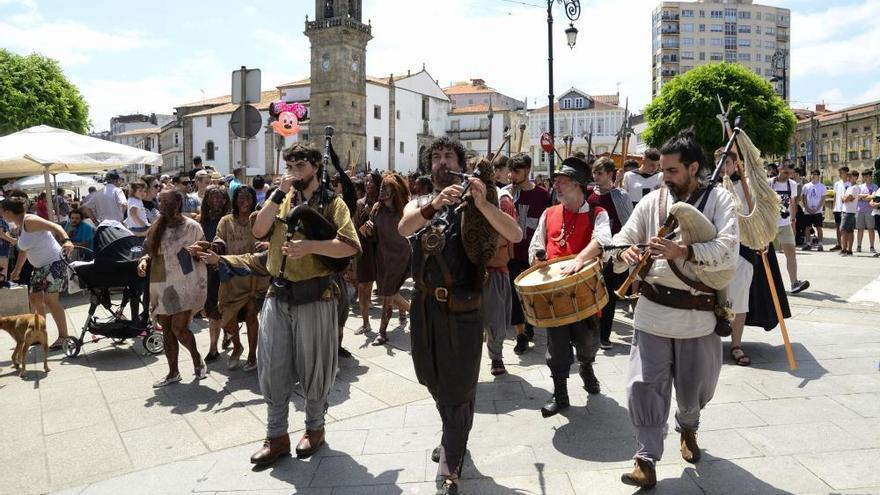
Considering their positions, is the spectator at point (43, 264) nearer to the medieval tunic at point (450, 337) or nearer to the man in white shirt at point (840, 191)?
the medieval tunic at point (450, 337)

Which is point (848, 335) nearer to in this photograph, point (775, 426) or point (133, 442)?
point (775, 426)

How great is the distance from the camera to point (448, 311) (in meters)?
3.65

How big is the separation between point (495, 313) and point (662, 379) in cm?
233

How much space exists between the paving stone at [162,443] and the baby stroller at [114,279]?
2229 mm

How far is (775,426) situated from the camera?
4414 mm

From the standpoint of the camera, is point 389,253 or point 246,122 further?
point 246,122

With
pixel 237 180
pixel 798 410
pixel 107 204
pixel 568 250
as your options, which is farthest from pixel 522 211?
pixel 107 204

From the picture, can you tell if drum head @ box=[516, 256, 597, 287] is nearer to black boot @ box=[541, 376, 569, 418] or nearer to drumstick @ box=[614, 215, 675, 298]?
drumstick @ box=[614, 215, 675, 298]

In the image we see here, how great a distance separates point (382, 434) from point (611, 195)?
11.6 feet

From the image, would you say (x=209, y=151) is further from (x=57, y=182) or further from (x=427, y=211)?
(x=427, y=211)

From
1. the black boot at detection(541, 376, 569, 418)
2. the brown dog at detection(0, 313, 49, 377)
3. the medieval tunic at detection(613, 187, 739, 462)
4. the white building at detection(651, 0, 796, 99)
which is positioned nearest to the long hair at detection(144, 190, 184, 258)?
the brown dog at detection(0, 313, 49, 377)

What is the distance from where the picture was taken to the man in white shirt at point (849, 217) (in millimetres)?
14172

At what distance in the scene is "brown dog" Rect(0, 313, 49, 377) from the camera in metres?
6.50

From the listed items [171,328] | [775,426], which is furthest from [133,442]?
[775,426]
